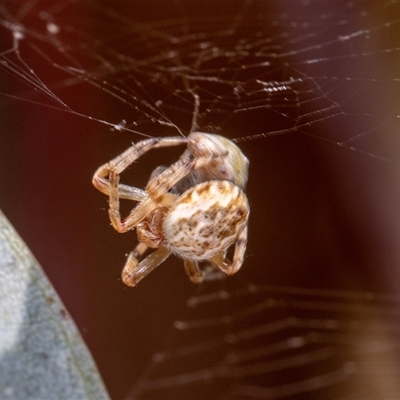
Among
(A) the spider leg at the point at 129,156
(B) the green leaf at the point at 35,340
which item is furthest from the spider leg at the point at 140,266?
(B) the green leaf at the point at 35,340

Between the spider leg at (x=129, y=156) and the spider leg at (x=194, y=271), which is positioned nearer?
the spider leg at (x=129, y=156)

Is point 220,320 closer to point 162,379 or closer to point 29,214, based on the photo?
point 162,379

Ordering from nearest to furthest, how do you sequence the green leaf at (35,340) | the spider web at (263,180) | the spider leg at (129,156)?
the green leaf at (35,340) < the spider leg at (129,156) < the spider web at (263,180)

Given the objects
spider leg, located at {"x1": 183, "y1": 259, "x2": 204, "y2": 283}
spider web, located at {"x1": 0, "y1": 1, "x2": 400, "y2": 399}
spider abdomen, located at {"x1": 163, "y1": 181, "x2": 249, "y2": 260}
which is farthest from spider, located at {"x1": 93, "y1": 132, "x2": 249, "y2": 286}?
spider web, located at {"x1": 0, "y1": 1, "x2": 400, "y2": 399}

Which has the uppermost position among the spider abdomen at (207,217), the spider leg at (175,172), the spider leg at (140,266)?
the spider leg at (175,172)

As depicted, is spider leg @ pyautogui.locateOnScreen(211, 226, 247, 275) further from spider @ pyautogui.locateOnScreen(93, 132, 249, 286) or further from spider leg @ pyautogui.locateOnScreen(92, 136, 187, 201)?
spider leg @ pyautogui.locateOnScreen(92, 136, 187, 201)

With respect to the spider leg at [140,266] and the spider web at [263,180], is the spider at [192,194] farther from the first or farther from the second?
the spider web at [263,180]
